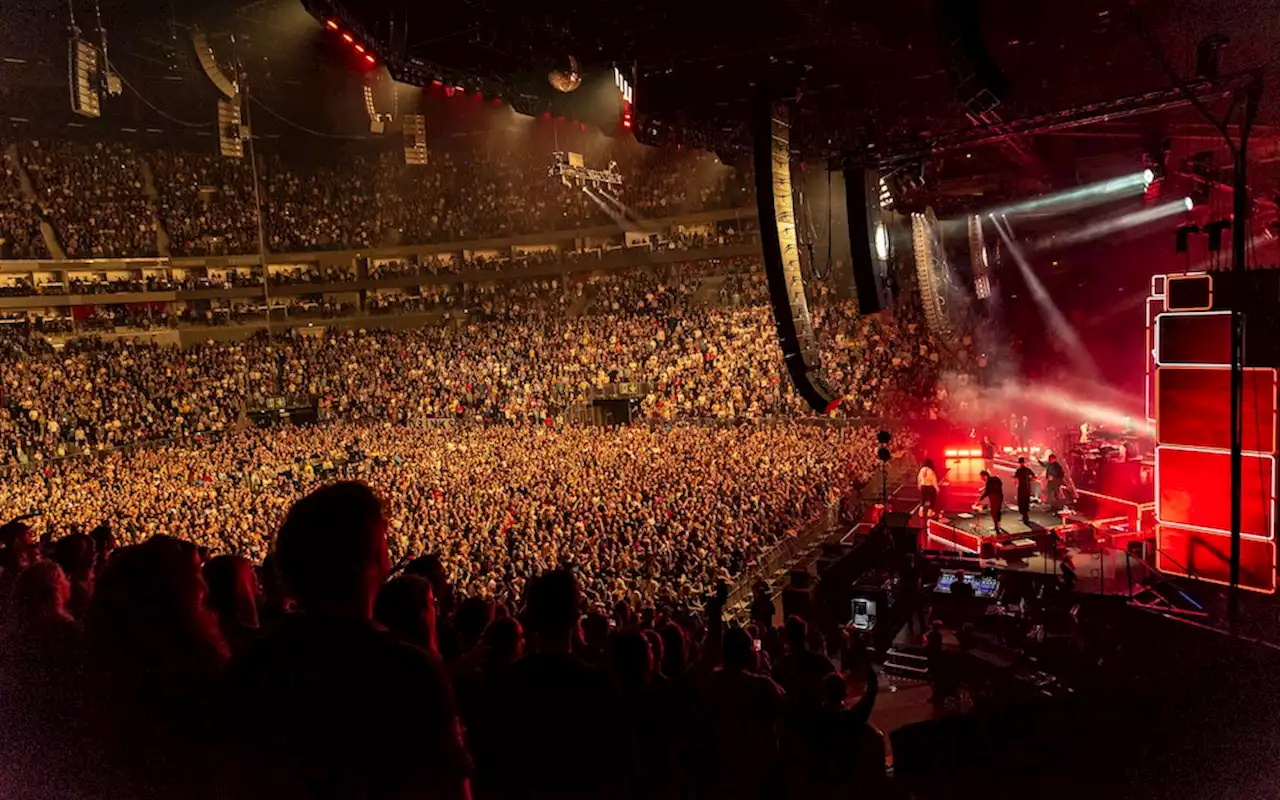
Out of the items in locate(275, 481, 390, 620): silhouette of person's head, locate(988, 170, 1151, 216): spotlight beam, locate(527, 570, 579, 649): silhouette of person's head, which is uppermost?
locate(988, 170, 1151, 216): spotlight beam

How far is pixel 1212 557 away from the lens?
8609 mm

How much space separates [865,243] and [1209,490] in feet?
14.7

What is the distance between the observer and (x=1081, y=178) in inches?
639

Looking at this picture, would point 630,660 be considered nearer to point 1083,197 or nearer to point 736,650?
point 736,650

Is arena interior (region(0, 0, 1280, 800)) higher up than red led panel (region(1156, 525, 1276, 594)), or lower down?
higher up

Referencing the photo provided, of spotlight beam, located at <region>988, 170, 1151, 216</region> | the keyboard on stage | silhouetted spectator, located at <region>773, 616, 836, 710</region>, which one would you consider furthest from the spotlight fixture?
silhouetted spectator, located at <region>773, 616, 836, 710</region>

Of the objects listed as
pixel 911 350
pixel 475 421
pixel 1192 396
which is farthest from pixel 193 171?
pixel 1192 396

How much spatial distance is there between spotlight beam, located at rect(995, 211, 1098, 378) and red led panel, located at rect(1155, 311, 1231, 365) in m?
12.3

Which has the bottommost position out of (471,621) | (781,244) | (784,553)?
(784,553)

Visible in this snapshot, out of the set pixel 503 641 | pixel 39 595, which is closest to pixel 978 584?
pixel 503 641

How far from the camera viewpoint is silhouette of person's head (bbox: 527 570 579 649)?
2252 millimetres

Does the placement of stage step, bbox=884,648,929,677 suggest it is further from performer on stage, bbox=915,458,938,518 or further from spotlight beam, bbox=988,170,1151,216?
spotlight beam, bbox=988,170,1151,216

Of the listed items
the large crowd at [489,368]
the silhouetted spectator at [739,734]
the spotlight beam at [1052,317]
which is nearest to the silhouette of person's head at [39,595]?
the silhouetted spectator at [739,734]

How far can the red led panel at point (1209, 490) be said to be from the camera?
324 inches
